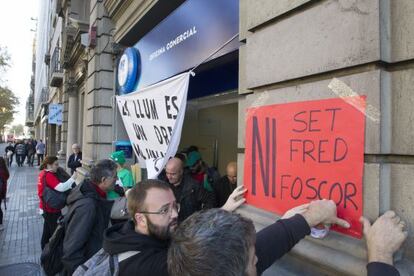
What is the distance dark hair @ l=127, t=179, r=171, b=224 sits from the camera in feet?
6.58

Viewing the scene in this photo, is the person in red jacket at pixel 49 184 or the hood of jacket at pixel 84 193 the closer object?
the hood of jacket at pixel 84 193

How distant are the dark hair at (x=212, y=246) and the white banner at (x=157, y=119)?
2.44 metres

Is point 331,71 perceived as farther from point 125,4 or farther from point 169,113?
point 125,4

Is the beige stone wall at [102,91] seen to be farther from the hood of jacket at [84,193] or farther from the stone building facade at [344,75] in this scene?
the stone building facade at [344,75]

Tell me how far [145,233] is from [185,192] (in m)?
2.19

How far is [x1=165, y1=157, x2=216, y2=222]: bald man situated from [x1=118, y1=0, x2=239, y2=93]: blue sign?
140 cm

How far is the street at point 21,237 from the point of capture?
573 centimetres

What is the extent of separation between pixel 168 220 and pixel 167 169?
216 centimetres

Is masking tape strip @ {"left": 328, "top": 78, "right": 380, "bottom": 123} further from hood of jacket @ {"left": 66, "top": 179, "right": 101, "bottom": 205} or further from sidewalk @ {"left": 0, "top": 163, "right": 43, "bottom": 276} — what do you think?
sidewalk @ {"left": 0, "top": 163, "right": 43, "bottom": 276}

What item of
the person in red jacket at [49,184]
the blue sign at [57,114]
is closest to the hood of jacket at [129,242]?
the person in red jacket at [49,184]

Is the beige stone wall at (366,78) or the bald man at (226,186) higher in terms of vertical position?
the beige stone wall at (366,78)

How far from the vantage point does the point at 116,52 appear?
859 cm

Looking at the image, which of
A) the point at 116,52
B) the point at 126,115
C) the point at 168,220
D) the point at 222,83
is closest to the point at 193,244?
the point at 168,220

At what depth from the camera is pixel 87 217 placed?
3.04 meters
